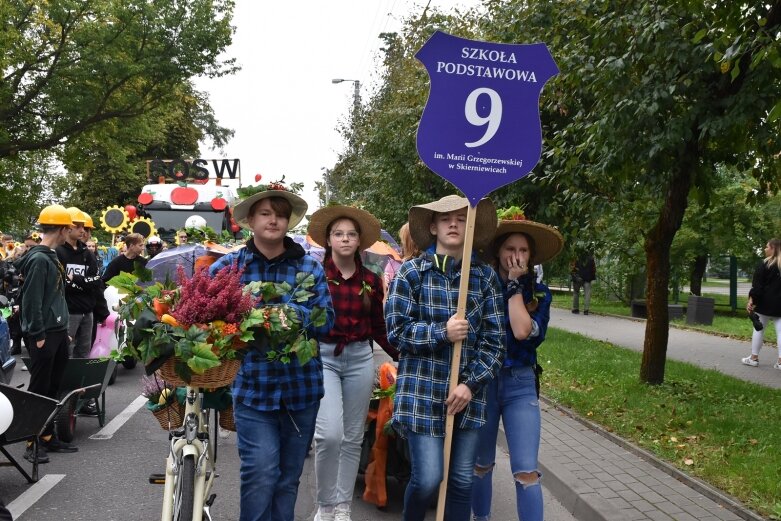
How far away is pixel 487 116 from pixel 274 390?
1.69 metres

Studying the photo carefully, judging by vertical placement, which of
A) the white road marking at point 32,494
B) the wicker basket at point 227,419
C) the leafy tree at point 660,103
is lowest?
the white road marking at point 32,494

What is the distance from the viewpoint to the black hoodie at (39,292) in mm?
5953

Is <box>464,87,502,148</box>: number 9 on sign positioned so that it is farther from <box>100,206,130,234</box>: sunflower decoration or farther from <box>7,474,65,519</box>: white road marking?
<box>100,206,130,234</box>: sunflower decoration

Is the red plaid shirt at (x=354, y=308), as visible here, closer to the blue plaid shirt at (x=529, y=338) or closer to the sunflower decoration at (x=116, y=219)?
the blue plaid shirt at (x=529, y=338)

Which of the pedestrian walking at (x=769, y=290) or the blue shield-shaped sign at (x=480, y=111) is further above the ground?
the blue shield-shaped sign at (x=480, y=111)

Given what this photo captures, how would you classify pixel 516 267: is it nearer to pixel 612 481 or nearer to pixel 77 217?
pixel 612 481

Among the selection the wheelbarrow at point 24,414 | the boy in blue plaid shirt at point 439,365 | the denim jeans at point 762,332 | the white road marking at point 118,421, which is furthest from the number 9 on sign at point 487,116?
the denim jeans at point 762,332

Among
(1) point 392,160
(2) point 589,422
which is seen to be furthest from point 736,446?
(1) point 392,160

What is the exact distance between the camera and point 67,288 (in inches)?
297

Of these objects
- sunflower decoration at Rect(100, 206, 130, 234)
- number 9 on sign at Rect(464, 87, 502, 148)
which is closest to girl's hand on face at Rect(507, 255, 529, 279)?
number 9 on sign at Rect(464, 87, 502, 148)

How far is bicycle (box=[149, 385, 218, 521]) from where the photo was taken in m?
3.31

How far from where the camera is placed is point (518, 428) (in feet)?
12.3

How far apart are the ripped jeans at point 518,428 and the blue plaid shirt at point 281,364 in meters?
0.94

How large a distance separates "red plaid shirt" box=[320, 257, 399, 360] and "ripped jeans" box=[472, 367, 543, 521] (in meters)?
0.83
